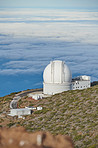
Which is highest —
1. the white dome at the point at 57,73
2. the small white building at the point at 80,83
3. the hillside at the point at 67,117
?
the white dome at the point at 57,73

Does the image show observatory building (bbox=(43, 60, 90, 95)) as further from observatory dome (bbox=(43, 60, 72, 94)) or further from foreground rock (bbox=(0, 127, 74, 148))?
foreground rock (bbox=(0, 127, 74, 148))

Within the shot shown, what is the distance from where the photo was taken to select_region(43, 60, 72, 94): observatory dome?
52.1 meters

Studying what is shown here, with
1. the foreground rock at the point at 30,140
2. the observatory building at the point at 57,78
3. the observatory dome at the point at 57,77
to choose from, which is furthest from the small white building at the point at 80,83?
the foreground rock at the point at 30,140

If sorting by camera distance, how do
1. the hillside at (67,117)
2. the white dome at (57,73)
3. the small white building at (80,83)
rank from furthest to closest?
the small white building at (80,83) < the white dome at (57,73) < the hillside at (67,117)

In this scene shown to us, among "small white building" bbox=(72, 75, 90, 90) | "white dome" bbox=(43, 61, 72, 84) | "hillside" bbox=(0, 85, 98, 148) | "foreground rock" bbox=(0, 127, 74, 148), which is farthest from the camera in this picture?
"small white building" bbox=(72, 75, 90, 90)

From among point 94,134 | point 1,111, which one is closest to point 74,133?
point 94,134

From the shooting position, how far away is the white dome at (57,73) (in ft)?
171

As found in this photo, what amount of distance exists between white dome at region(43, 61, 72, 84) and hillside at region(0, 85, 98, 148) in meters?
2.54

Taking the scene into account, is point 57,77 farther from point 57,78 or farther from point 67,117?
point 67,117

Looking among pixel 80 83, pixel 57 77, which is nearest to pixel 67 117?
pixel 57 77

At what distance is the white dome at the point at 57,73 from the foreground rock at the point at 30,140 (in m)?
40.9

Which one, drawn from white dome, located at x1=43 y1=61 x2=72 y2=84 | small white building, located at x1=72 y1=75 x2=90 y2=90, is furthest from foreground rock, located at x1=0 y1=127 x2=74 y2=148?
small white building, located at x1=72 y1=75 x2=90 y2=90

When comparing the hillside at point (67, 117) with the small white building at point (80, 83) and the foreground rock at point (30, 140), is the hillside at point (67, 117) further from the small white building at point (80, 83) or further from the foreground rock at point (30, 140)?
the foreground rock at point (30, 140)

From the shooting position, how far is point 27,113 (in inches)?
1734
